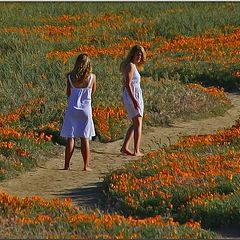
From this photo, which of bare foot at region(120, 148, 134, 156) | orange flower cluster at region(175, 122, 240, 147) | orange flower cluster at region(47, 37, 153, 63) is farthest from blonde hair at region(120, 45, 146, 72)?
orange flower cluster at region(47, 37, 153, 63)

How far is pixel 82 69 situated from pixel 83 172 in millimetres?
1499

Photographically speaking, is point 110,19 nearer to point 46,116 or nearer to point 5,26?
point 5,26

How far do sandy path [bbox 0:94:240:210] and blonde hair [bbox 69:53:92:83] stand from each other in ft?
4.48

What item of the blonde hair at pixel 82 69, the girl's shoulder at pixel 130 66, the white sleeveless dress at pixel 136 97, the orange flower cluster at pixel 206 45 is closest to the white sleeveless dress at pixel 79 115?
the blonde hair at pixel 82 69

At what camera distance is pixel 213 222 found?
10414 mm

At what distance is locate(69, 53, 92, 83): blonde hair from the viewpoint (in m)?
13.9

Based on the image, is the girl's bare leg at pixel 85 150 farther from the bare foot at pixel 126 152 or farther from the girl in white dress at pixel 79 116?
the bare foot at pixel 126 152

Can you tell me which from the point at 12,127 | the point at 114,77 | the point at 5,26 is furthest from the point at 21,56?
the point at 5,26

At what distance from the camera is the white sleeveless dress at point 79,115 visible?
46.2 feet

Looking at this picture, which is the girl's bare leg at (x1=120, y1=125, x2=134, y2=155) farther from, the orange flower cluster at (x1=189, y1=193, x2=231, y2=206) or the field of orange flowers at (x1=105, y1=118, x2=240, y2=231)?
the orange flower cluster at (x1=189, y1=193, x2=231, y2=206)

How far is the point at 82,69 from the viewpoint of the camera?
45.6 feet

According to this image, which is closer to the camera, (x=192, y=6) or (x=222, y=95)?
(x=222, y=95)

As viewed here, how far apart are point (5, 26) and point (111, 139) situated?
1821cm

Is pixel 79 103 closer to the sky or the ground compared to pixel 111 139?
closer to the sky
